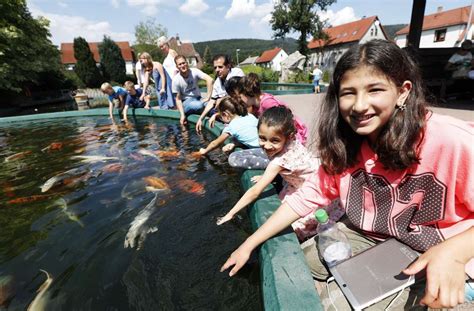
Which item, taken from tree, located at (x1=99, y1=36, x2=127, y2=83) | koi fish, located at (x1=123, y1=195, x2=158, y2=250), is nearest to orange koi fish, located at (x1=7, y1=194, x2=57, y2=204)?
koi fish, located at (x1=123, y1=195, x2=158, y2=250)

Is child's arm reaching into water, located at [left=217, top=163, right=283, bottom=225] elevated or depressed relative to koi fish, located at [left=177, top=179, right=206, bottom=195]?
elevated

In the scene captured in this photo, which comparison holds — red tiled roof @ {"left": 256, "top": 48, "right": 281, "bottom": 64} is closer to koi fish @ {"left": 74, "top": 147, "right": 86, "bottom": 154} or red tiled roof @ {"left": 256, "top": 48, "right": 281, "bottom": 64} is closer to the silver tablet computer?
koi fish @ {"left": 74, "top": 147, "right": 86, "bottom": 154}

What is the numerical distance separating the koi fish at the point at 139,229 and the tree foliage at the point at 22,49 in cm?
2525

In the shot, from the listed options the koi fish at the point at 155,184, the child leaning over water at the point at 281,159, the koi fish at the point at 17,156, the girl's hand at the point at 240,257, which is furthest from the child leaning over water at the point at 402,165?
the koi fish at the point at 17,156

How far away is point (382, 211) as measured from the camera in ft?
5.57

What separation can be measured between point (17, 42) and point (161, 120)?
844 inches

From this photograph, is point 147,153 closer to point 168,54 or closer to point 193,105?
point 193,105

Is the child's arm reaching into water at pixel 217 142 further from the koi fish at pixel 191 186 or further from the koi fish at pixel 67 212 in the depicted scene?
the koi fish at pixel 67 212

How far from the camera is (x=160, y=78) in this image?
9375 millimetres

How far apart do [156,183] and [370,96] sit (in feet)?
11.4

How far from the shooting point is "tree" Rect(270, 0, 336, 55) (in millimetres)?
39969

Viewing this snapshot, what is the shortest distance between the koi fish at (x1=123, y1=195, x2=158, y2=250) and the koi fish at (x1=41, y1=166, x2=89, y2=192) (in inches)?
84.2

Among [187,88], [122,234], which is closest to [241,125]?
[122,234]

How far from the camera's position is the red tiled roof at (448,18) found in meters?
40.6
